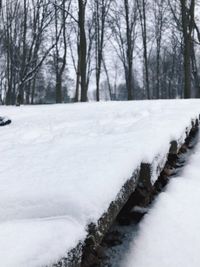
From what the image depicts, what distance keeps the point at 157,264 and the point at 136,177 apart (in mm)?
428

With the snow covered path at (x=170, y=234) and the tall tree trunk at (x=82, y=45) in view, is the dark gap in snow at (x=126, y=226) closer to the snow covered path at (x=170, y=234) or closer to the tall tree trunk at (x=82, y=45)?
the snow covered path at (x=170, y=234)

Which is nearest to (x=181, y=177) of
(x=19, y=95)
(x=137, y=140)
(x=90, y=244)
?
(x=137, y=140)

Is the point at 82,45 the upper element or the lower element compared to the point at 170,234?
upper

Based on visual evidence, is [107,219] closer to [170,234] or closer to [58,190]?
[58,190]

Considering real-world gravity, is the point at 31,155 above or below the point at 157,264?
above

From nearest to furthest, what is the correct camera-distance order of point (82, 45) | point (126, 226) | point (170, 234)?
point (170, 234)
point (126, 226)
point (82, 45)

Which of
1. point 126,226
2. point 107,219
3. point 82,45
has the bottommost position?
point 126,226

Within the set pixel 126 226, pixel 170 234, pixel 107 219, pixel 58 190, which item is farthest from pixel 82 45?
pixel 107 219

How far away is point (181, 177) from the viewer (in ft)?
9.29

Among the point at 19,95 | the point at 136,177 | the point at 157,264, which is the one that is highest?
the point at 19,95

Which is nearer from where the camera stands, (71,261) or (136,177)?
(71,261)

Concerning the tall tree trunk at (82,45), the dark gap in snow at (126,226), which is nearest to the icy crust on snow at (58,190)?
the dark gap in snow at (126,226)

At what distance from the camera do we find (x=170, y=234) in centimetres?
185

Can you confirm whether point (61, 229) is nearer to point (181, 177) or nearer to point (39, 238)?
point (39, 238)
